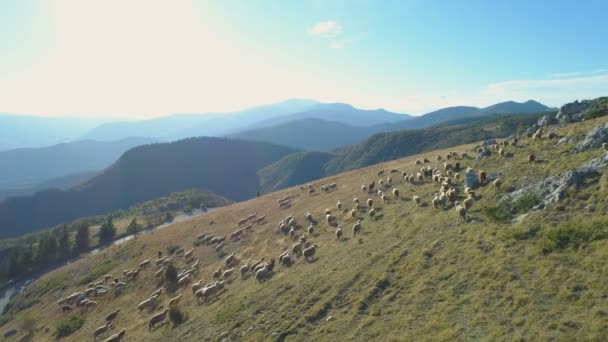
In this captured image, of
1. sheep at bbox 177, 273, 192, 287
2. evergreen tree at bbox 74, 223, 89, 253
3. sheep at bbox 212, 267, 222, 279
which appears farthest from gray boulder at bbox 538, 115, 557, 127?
evergreen tree at bbox 74, 223, 89, 253

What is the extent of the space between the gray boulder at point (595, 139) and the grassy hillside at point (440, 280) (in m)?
1.09

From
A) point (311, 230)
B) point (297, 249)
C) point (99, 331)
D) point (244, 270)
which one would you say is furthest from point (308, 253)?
point (99, 331)

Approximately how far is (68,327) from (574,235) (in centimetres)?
4616

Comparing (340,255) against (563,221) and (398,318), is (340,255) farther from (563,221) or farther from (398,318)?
(563,221)

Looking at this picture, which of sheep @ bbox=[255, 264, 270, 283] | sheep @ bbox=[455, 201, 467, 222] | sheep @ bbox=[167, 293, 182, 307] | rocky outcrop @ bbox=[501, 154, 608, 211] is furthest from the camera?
sheep @ bbox=[167, 293, 182, 307]

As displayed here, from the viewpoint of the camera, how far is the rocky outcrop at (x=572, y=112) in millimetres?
49178

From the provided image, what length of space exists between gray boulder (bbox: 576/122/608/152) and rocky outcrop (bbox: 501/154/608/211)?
614cm

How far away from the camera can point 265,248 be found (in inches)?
1574

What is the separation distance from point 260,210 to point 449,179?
35.6 meters

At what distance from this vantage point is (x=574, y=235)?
56.3ft

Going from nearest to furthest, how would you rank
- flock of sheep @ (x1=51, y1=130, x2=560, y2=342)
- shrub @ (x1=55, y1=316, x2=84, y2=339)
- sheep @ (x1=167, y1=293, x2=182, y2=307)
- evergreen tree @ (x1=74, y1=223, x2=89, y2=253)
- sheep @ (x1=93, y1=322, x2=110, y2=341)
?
flock of sheep @ (x1=51, y1=130, x2=560, y2=342)
sheep @ (x1=167, y1=293, x2=182, y2=307)
sheep @ (x1=93, y1=322, x2=110, y2=341)
shrub @ (x1=55, y1=316, x2=84, y2=339)
evergreen tree @ (x1=74, y1=223, x2=89, y2=253)

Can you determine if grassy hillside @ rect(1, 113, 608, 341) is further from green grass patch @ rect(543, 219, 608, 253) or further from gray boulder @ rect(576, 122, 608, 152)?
gray boulder @ rect(576, 122, 608, 152)

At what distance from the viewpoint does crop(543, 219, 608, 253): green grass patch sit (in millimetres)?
16625

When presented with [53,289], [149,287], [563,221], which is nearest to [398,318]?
[563,221]
